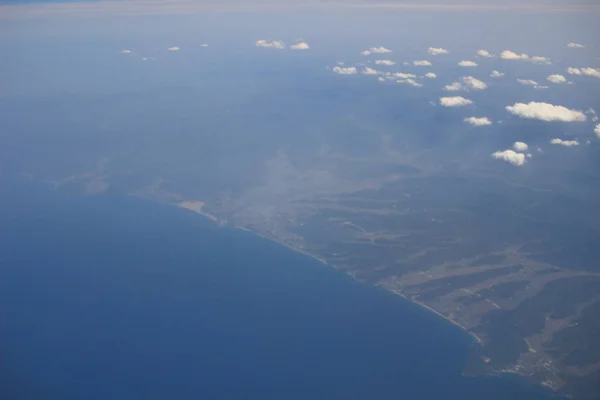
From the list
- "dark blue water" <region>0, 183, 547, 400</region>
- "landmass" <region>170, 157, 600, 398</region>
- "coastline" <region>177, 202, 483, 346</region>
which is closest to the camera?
"dark blue water" <region>0, 183, 547, 400</region>

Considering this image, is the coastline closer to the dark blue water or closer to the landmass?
the landmass

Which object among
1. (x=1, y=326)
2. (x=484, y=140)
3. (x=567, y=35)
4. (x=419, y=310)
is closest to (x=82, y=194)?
(x=1, y=326)

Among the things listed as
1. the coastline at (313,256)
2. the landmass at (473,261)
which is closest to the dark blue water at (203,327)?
the coastline at (313,256)

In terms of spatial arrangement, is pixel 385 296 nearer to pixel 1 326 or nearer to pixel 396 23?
pixel 1 326

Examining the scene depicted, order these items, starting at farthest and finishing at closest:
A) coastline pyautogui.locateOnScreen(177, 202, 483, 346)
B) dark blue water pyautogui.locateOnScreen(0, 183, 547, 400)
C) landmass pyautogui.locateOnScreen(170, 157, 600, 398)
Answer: coastline pyautogui.locateOnScreen(177, 202, 483, 346), landmass pyautogui.locateOnScreen(170, 157, 600, 398), dark blue water pyautogui.locateOnScreen(0, 183, 547, 400)

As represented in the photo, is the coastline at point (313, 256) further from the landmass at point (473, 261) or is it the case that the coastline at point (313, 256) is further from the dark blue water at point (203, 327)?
the dark blue water at point (203, 327)

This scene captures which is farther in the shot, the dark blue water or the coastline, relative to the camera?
the coastline

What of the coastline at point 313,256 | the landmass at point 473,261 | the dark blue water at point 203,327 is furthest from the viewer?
the coastline at point 313,256

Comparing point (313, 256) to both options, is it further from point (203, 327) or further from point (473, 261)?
point (473, 261)

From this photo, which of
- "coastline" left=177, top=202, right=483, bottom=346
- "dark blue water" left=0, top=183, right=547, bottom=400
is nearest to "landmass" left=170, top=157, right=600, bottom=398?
"coastline" left=177, top=202, right=483, bottom=346
